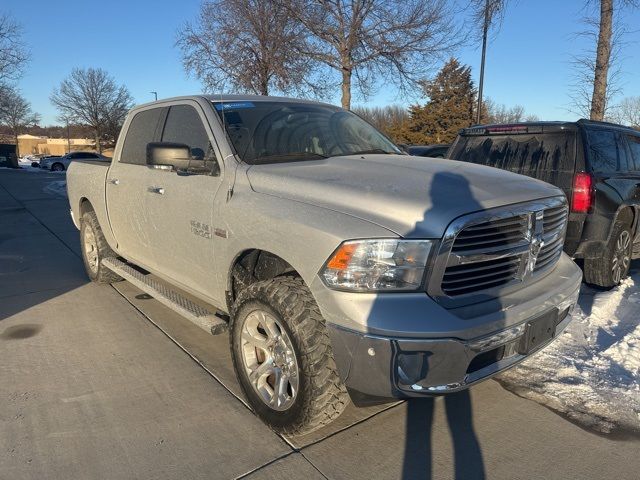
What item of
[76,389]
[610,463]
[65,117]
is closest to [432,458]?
[610,463]

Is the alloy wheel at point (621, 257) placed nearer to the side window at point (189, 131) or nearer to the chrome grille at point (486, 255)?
the chrome grille at point (486, 255)

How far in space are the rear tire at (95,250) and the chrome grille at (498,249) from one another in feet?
13.4

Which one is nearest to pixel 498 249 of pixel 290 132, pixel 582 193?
pixel 290 132

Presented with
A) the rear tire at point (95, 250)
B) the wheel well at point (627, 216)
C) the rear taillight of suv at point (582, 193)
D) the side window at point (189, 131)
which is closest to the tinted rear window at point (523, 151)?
the rear taillight of suv at point (582, 193)

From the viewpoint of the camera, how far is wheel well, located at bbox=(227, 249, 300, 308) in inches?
119

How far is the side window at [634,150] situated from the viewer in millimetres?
Answer: 5832

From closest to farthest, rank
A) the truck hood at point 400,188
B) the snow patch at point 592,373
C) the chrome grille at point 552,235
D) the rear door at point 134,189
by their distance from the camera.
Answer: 1. the truck hood at point 400,188
2. the chrome grille at point 552,235
3. the snow patch at point 592,373
4. the rear door at point 134,189

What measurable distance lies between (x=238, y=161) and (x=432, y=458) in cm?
210

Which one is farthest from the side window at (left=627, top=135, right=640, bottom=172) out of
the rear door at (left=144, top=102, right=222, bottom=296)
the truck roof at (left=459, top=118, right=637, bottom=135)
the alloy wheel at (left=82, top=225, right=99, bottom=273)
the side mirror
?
the alloy wheel at (left=82, top=225, right=99, bottom=273)

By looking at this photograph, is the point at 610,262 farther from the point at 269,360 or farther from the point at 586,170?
the point at 269,360

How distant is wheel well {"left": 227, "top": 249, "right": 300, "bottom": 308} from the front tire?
8.4 inches

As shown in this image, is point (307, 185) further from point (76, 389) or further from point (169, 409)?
point (76, 389)

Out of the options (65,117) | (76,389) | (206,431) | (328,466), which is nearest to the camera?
(328,466)

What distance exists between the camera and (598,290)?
544 cm
